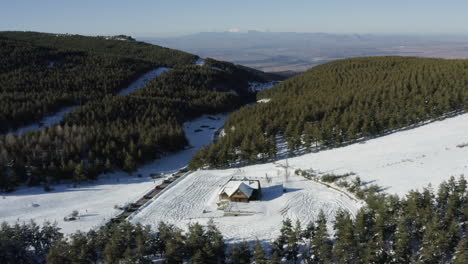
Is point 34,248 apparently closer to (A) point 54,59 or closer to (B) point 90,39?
(A) point 54,59

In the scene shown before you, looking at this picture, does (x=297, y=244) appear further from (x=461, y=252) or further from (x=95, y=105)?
(x=95, y=105)

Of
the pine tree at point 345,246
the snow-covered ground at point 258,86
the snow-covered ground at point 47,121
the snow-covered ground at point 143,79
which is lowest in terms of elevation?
the pine tree at point 345,246

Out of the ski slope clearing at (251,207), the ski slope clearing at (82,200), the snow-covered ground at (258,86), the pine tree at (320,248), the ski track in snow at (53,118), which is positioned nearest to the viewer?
the pine tree at (320,248)

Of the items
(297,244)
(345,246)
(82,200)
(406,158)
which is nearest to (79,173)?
(82,200)

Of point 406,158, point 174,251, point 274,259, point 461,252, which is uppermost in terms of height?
point 406,158

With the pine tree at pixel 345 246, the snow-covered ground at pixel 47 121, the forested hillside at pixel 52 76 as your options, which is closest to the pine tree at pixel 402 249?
the pine tree at pixel 345 246

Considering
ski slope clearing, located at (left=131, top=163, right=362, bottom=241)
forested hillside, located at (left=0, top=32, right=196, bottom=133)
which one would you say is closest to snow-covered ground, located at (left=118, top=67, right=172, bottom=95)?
forested hillside, located at (left=0, top=32, right=196, bottom=133)

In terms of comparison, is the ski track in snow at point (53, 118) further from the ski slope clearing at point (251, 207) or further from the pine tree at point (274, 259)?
Result: the pine tree at point (274, 259)
